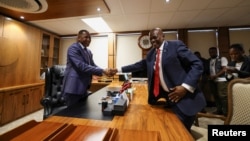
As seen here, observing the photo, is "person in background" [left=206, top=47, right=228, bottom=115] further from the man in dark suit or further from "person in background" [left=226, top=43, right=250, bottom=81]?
the man in dark suit

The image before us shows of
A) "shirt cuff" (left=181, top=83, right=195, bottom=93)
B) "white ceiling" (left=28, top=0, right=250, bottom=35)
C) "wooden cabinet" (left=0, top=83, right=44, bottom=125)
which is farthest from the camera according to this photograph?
"wooden cabinet" (left=0, top=83, right=44, bottom=125)

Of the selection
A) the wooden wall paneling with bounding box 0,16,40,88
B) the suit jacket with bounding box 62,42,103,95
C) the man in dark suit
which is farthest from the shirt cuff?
the wooden wall paneling with bounding box 0,16,40,88

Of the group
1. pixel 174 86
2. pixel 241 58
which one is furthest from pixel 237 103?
pixel 241 58

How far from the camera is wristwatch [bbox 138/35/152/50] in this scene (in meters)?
4.54

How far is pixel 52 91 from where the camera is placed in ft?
6.78

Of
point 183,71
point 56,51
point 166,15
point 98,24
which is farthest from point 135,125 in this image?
point 56,51

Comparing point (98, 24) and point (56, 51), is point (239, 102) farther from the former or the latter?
point (56, 51)

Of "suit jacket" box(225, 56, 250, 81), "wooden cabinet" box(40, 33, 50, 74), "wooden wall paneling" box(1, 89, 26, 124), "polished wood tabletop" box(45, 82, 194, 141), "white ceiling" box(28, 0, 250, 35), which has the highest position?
"white ceiling" box(28, 0, 250, 35)

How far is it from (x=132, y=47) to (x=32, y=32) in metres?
2.91

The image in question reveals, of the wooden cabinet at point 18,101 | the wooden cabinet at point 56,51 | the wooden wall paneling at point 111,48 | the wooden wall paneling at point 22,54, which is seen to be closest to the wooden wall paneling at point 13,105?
the wooden cabinet at point 18,101

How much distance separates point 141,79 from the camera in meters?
3.50

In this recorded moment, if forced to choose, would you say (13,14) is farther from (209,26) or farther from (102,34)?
(209,26)

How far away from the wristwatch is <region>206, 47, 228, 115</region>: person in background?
177cm

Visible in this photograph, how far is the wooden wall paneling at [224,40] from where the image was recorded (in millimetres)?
4191
